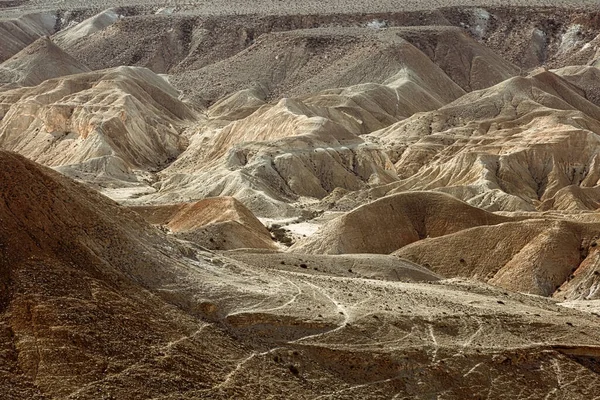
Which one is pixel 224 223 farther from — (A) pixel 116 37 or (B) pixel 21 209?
→ (A) pixel 116 37

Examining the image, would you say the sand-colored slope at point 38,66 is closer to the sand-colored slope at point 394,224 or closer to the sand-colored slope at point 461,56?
the sand-colored slope at point 461,56

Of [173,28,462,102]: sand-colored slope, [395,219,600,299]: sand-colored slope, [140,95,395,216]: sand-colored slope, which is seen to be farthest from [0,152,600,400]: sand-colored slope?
[173,28,462,102]: sand-colored slope

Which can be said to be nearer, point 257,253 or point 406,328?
point 406,328

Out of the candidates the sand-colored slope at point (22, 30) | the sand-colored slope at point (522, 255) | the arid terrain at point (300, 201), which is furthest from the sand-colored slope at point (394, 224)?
the sand-colored slope at point (22, 30)

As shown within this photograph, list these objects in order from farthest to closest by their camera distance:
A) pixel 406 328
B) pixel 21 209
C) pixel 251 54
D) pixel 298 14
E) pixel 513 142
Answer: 1. pixel 298 14
2. pixel 251 54
3. pixel 513 142
4. pixel 406 328
5. pixel 21 209

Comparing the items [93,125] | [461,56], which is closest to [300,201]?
[93,125]

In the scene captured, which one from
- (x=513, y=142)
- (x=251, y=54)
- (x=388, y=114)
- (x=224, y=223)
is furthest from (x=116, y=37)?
(x=224, y=223)

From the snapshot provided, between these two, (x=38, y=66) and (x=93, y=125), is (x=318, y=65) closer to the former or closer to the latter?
(x=38, y=66)
